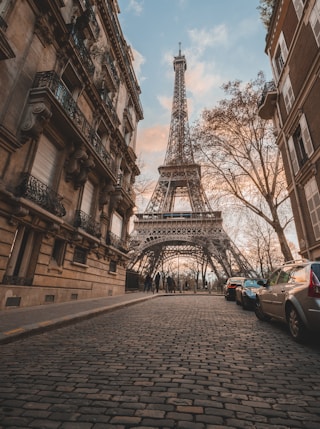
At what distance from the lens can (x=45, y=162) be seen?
952cm

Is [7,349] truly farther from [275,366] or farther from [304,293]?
[304,293]

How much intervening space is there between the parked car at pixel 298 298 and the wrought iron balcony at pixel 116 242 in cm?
1021

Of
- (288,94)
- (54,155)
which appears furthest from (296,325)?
(288,94)

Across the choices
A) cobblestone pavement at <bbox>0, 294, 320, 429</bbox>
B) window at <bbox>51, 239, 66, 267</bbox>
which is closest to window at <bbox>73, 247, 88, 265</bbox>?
window at <bbox>51, 239, 66, 267</bbox>

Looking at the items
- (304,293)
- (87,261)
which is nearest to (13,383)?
(304,293)

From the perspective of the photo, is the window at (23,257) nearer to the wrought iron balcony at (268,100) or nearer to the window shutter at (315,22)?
the window shutter at (315,22)

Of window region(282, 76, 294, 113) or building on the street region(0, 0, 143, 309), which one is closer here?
building on the street region(0, 0, 143, 309)

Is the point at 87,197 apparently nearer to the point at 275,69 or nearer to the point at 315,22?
the point at 315,22

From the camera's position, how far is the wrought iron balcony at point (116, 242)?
14865mm

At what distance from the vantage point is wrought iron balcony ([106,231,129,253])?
14865 millimetres

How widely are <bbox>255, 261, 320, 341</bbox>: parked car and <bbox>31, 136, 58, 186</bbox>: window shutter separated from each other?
8.71 metres

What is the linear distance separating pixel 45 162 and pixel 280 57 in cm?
1589

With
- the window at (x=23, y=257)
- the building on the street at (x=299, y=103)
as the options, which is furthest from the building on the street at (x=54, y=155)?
the building on the street at (x=299, y=103)

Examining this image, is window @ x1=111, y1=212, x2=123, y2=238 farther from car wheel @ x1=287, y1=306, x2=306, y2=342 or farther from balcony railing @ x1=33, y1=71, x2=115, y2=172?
car wheel @ x1=287, y1=306, x2=306, y2=342
